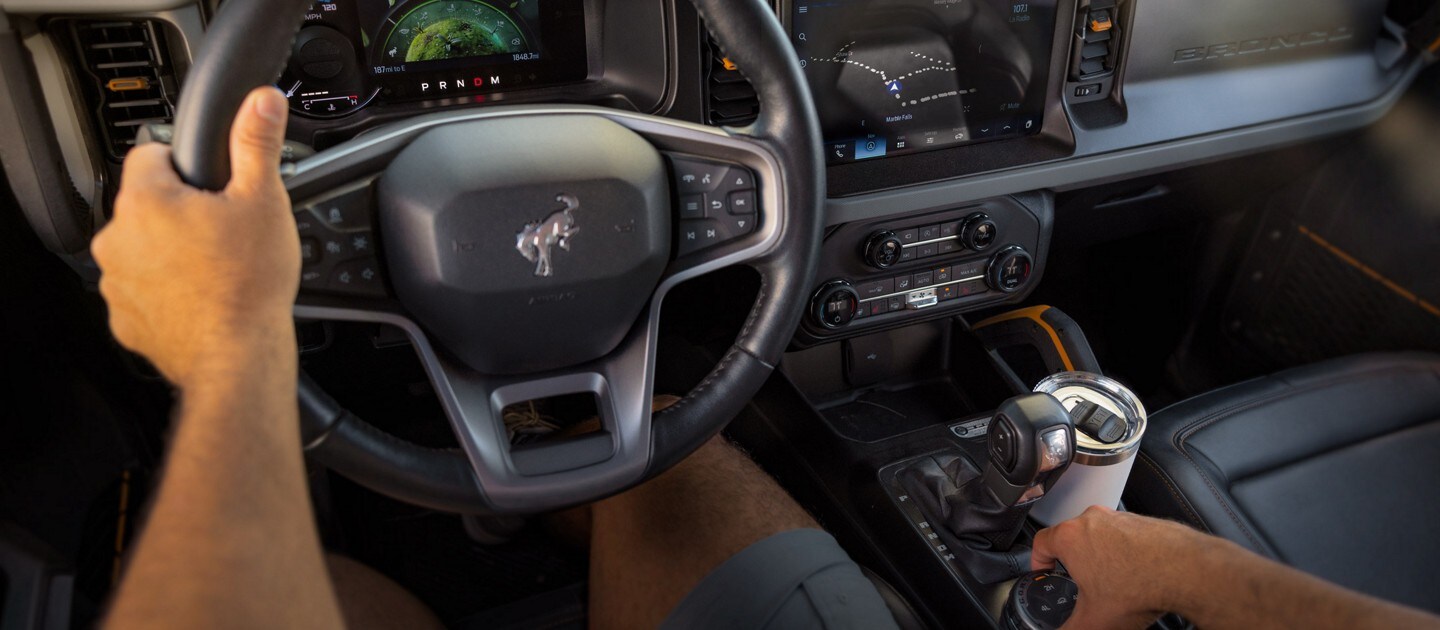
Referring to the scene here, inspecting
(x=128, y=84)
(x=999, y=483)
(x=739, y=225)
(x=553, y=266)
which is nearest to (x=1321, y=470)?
(x=999, y=483)

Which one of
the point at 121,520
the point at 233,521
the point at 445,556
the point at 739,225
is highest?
the point at 233,521

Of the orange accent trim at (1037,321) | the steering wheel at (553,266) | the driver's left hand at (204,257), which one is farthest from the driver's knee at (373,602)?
the orange accent trim at (1037,321)

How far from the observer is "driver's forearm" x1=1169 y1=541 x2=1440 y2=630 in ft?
2.53

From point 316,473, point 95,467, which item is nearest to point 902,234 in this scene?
point 316,473

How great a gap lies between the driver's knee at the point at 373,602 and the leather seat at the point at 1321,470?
1.05m

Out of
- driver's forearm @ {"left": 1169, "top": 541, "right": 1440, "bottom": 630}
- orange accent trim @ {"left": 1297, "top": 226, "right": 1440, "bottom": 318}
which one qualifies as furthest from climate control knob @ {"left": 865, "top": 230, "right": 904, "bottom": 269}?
orange accent trim @ {"left": 1297, "top": 226, "right": 1440, "bottom": 318}

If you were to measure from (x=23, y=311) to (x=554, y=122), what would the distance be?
87 centimetres

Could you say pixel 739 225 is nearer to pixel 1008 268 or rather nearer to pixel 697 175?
pixel 697 175

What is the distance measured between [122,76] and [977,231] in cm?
118

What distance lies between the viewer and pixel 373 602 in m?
1.28

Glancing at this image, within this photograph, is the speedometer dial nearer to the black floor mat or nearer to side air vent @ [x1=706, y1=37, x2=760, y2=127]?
side air vent @ [x1=706, y1=37, x2=760, y2=127]

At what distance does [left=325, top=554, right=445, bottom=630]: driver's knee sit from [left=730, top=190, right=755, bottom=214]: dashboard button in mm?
680

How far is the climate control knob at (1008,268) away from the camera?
160 centimetres

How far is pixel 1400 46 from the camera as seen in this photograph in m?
1.85
